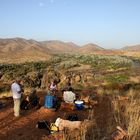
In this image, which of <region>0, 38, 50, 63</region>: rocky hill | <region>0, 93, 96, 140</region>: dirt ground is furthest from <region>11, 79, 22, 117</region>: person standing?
<region>0, 38, 50, 63</region>: rocky hill

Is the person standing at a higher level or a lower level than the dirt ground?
higher

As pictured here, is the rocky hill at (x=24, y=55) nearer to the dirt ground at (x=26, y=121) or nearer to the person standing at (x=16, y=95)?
the dirt ground at (x=26, y=121)

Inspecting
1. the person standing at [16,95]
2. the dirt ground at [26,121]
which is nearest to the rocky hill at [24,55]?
the dirt ground at [26,121]

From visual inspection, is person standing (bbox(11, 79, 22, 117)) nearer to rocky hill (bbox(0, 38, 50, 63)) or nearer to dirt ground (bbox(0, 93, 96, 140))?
dirt ground (bbox(0, 93, 96, 140))

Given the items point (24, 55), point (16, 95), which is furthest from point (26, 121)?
point (24, 55)

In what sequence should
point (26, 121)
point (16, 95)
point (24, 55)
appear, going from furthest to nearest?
point (24, 55)
point (16, 95)
point (26, 121)

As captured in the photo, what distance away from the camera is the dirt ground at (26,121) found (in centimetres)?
954

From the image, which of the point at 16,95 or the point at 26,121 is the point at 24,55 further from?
the point at 26,121

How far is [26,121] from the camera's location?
37.1 feet

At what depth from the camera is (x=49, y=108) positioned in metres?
12.7

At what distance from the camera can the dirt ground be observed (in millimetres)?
9539

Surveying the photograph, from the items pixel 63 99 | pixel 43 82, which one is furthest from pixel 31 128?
pixel 43 82

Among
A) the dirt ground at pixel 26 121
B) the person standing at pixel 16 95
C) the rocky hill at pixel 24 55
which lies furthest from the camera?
the rocky hill at pixel 24 55

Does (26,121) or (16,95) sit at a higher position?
(16,95)
